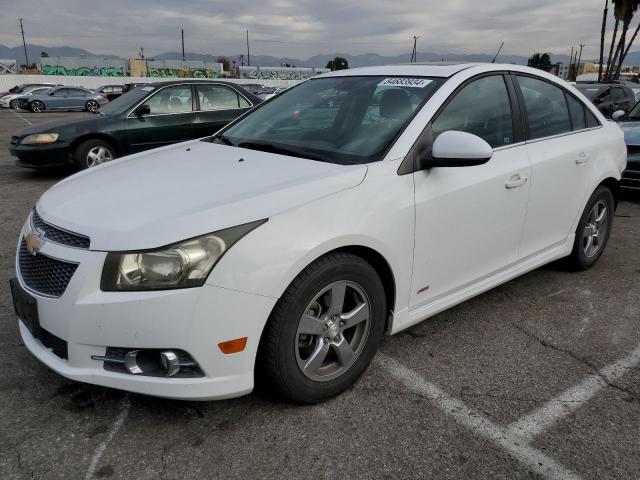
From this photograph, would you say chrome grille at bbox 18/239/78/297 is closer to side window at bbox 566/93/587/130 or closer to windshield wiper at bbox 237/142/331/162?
windshield wiper at bbox 237/142/331/162

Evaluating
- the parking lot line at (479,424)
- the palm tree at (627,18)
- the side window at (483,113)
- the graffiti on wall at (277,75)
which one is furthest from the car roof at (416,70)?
the graffiti on wall at (277,75)

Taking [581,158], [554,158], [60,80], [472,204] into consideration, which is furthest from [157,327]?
[60,80]

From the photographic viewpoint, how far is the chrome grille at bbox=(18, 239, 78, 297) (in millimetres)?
2184

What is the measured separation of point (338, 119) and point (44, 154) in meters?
6.30

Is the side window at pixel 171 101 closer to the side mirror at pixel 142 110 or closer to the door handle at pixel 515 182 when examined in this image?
the side mirror at pixel 142 110

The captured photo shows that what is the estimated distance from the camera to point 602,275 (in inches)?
172

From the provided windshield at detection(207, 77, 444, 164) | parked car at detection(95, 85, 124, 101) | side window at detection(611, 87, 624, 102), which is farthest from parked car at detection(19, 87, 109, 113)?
windshield at detection(207, 77, 444, 164)

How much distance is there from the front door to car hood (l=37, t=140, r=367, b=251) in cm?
50

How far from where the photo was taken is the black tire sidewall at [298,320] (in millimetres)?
2250

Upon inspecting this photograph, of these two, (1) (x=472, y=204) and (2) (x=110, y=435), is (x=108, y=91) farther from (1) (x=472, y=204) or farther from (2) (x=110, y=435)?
(2) (x=110, y=435)

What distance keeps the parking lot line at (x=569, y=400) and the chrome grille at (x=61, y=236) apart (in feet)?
6.69

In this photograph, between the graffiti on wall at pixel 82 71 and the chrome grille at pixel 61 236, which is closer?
the chrome grille at pixel 61 236

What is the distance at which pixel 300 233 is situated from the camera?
2.25 m

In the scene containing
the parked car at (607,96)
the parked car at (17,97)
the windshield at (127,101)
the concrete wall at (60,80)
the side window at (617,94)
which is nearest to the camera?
the windshield at (127,101)
